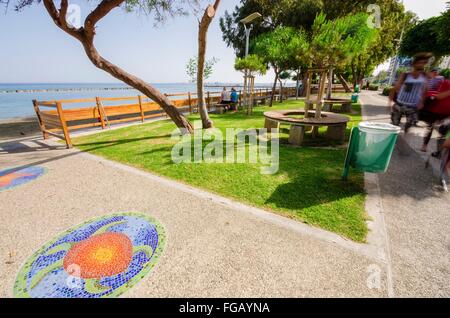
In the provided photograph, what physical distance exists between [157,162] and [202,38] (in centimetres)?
505

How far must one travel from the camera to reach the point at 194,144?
272 inches

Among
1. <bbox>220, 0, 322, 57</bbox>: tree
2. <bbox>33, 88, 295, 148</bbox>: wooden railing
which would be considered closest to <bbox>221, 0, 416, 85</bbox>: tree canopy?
<bbox>220, 0, 322, 57</bbox>: tree

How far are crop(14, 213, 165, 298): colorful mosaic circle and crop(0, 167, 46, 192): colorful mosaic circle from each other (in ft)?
8.76

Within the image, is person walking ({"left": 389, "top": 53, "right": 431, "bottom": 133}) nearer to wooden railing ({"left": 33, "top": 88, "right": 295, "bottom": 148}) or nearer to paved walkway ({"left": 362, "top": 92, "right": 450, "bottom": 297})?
paved walkway ({"left": 362, "top": 92, "right": 450, "bottom": 297})

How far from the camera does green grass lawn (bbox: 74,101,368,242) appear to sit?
3.11 meters

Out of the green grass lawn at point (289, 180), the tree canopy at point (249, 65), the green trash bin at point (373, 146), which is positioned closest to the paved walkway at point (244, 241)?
the green grass lawn at point (289, 180)

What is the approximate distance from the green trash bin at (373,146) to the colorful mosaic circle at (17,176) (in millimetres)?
6538

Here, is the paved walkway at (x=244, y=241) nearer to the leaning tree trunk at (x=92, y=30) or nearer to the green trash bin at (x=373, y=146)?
the green trash bin at (x=373, y=146)

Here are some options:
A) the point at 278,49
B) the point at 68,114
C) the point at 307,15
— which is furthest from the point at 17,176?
the point at 307,15

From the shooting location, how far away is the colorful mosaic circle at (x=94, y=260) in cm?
205

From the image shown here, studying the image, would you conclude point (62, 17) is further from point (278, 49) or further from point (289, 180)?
point (278, 49)

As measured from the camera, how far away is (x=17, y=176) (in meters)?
4.70

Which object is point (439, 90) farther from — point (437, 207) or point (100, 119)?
point (100, 119)
